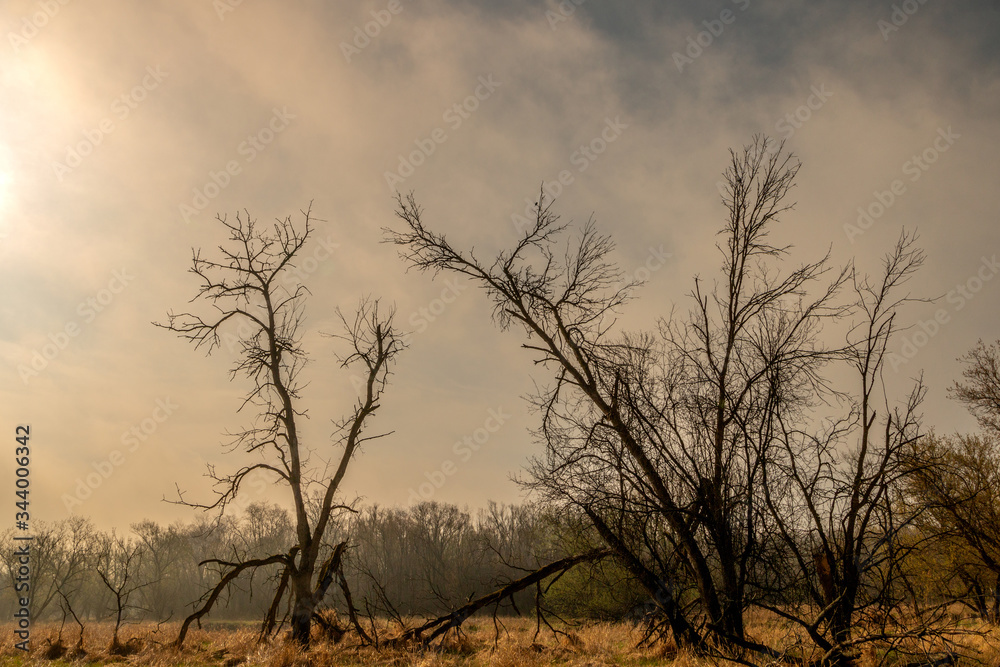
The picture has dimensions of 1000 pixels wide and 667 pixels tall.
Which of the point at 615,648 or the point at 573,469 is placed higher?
the point at 573,469

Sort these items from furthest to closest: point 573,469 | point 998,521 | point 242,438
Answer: point 998,521, point 242,438, point 573,469

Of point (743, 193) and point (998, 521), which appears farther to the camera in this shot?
point (998, 521)

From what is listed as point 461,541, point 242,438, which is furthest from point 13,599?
point 242,438

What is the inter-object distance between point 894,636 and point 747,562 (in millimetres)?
2449

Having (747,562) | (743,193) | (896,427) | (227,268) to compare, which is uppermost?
(227,268)

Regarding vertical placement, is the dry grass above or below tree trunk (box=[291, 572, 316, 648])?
below

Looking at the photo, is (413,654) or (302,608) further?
(302,608)

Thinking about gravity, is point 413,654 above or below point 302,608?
below

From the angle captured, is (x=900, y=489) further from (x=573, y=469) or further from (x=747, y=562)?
(x=573, y=469)

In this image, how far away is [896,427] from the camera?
315 inches

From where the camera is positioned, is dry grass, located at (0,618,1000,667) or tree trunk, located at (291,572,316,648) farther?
tree trunk, located at (291,572,316,648)

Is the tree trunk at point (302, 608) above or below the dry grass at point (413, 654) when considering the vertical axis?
above

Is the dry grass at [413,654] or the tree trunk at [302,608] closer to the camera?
the dry grass at [413,654]

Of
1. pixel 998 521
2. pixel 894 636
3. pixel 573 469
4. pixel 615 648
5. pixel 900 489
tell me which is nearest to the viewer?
pixel 894 636
